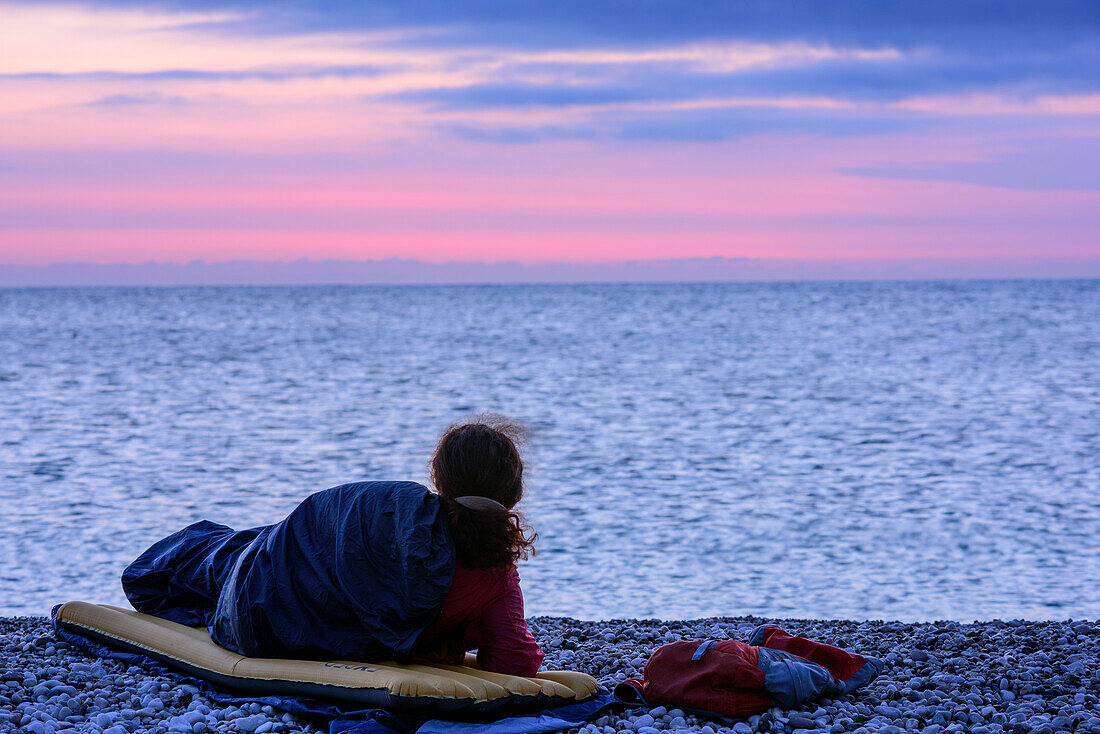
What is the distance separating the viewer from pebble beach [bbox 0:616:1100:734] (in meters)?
3.88

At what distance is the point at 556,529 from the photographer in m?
10.0

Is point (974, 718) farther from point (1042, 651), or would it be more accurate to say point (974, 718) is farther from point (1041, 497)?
point (1041, 497)

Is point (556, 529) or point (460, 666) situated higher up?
point (460, 666)

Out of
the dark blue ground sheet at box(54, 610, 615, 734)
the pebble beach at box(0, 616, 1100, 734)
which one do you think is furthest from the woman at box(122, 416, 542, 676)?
the pebble beach at box(0, 616, 1100, 734)

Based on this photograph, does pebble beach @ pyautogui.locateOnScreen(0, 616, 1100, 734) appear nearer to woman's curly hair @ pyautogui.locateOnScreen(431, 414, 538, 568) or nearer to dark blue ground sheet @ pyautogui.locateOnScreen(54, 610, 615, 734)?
dark blue ground sheet @ pyautogui.locateOnScreen(54, 610, 615, 734)

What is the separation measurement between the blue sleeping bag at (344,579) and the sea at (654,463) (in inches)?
29.7

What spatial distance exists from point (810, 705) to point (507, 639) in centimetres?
129

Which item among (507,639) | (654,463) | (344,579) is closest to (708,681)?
(507,639)

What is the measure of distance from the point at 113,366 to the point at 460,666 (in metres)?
30.7

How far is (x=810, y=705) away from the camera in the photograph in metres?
4.23

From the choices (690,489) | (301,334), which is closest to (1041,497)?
(690,489)

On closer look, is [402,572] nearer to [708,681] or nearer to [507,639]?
[507,639]

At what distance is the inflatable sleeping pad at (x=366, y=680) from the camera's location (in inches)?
153

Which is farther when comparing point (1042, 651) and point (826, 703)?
point (1042, 651)
